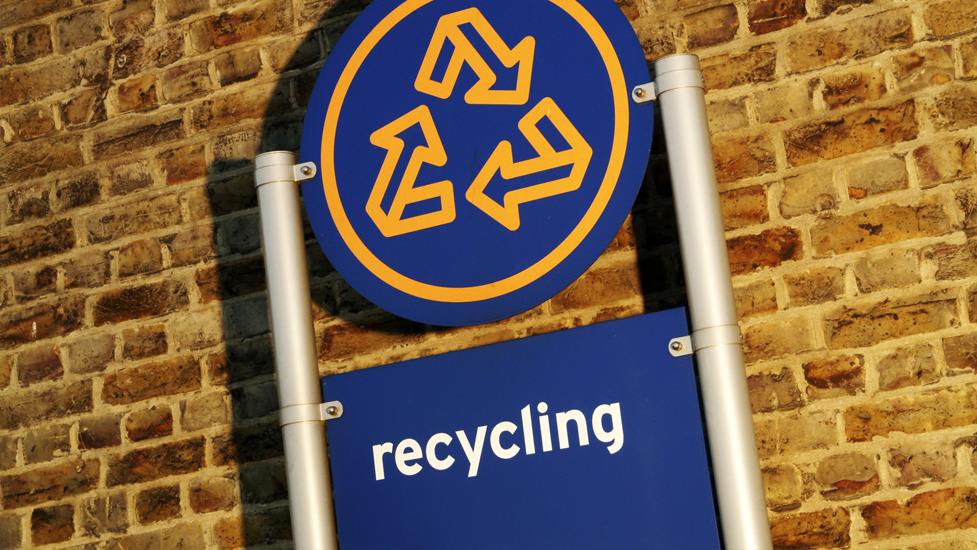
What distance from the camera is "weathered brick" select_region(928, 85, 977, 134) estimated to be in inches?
64.7

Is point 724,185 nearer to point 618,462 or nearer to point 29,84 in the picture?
point 618,462

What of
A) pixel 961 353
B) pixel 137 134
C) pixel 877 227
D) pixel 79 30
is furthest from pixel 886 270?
pixel 79 30

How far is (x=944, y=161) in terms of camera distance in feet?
5.40

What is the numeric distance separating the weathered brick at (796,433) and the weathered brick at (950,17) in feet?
2.28

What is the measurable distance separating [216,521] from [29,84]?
3.57 feet

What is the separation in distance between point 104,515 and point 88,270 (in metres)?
0.52

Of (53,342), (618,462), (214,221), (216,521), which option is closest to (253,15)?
(214,221)

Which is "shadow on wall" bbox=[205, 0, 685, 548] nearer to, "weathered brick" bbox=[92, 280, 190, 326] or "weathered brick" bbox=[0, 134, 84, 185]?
"weathered brick" bbox=[92, 280, 190, 326]

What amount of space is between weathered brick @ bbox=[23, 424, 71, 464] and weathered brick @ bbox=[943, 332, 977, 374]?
1.72 metres

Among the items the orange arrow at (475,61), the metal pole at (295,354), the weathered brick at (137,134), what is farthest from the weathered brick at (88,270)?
the orange arrow at (475,61)

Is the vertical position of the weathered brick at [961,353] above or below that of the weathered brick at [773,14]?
below

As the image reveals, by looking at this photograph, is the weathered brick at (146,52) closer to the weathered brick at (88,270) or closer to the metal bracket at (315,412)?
the weathered brick at (88,270)

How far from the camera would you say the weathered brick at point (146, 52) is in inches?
83.4

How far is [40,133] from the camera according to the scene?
2172 mm
